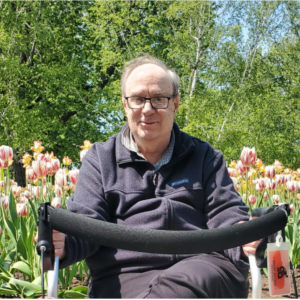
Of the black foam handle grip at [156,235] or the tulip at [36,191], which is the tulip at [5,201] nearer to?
the tulip at [36,191]

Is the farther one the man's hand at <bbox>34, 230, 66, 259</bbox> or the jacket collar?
the jacket collar

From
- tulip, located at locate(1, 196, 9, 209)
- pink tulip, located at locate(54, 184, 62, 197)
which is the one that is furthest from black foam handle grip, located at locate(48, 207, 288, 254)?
tulip, located at locate(1, 196, 9, 209)

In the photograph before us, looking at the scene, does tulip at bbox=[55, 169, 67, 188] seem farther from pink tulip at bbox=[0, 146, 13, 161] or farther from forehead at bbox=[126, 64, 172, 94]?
forehead at bbox=[126, 64, 172, 94]

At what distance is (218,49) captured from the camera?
13.1 metres

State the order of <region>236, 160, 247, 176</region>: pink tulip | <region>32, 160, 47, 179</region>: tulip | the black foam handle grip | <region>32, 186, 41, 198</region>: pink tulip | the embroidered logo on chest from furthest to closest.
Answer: <region>236, 160, 247, 176</region>: pink tulip < <region>32, 186, 41, 198</region>: pink tulip < <region>32, 160, 47, 179</region>: tulip < the embroidered logo on chest < the black foam handle grip

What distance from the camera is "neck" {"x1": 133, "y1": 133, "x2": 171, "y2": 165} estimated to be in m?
1.85

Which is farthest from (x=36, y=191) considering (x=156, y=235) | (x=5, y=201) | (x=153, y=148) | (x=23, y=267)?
(x=156, y=235)

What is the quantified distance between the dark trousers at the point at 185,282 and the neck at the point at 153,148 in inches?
21.4

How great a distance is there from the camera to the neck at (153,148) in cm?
185

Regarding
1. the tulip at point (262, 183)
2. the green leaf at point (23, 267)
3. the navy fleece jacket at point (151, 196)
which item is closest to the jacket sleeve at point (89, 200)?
the navy fleece jacket at point (151, 196)

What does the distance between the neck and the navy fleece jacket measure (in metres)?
0.06

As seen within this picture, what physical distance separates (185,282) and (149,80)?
2.92ft

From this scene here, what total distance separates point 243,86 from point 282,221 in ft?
41.7

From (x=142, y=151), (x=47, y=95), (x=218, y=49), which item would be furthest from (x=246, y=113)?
(x=142, y=151)
